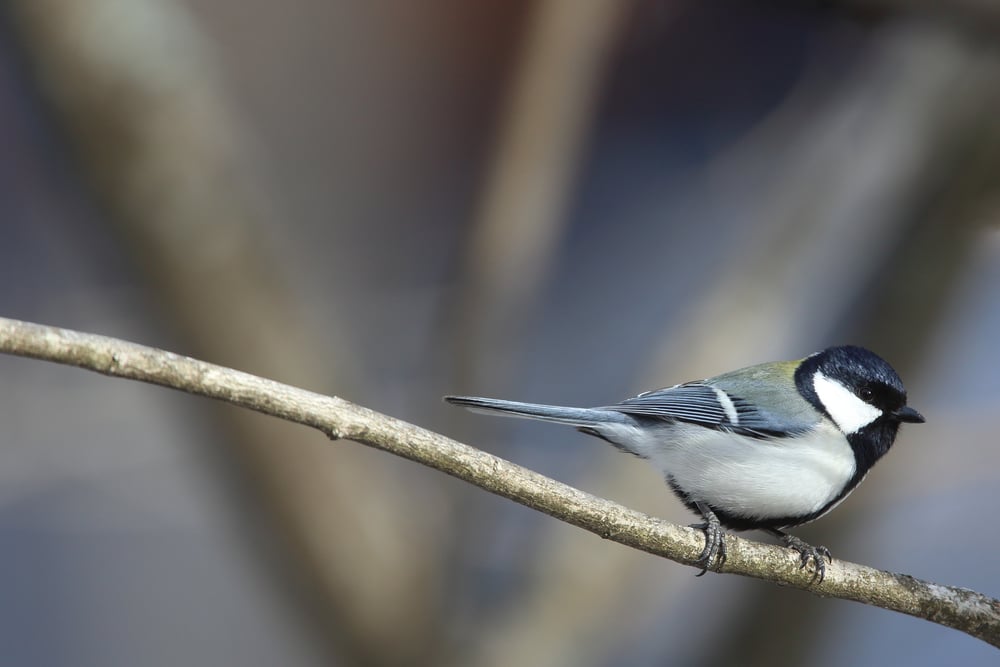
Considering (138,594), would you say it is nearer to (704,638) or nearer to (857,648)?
(704,638)

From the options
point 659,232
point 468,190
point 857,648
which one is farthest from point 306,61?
point 857,648

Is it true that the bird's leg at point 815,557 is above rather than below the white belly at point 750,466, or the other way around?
below

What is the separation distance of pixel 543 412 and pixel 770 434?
1.02 ft

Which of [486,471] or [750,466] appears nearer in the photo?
[486,471]

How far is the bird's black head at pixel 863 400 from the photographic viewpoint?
111cm

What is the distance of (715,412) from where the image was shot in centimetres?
117

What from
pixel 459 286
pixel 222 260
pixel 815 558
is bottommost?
pixel 815 558

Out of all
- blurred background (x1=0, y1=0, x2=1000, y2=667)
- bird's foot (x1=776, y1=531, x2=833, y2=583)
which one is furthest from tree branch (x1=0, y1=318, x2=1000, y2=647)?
blurred background (x1=0, y1=0, x2=1000, y2=667)

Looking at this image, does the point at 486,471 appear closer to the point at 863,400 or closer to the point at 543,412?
the point at 543,412

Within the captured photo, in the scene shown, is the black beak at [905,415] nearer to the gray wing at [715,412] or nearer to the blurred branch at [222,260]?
the gray wing at [715,412]

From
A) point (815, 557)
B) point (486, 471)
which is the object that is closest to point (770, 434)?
point (815, 557)

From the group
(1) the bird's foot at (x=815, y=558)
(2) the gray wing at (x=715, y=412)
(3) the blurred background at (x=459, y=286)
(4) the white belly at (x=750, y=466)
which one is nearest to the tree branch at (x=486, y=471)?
(1) the bird's foot at (x=815, y=558)

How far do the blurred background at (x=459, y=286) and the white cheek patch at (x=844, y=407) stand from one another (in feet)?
2.10

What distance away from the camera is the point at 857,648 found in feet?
6.59
